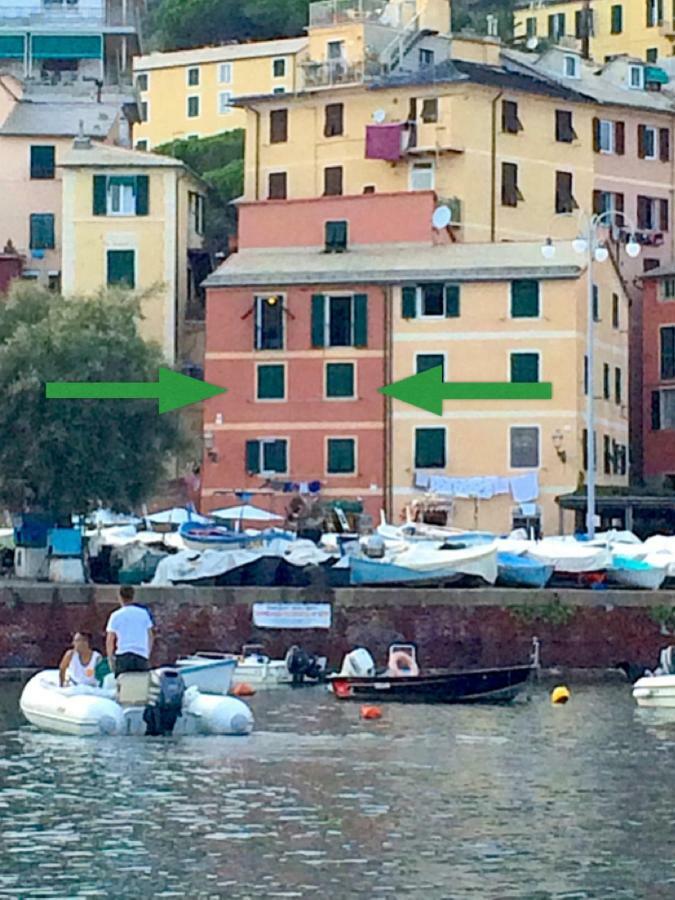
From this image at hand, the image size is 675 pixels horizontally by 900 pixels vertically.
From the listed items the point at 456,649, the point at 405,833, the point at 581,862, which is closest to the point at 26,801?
the point at 405,833

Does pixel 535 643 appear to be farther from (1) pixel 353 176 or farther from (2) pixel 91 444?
(1) pixel 353 176

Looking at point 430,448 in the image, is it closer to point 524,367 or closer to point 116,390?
point 524,367

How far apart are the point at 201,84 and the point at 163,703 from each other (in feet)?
316

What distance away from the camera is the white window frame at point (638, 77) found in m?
111

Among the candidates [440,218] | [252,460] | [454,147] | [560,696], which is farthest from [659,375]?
[560,696]

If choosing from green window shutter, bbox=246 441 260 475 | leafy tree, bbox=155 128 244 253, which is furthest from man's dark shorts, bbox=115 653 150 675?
leafy tree, bbox=155 128 244 253

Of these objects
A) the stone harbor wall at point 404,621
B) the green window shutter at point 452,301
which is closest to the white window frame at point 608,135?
the green window shutter at point 452,301

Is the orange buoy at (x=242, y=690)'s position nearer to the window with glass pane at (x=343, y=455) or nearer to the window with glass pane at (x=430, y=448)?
the window with glass pane at (x=430, y=448)

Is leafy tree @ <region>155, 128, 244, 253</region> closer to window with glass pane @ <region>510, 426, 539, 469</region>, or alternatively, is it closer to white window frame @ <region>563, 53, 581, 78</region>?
white window frame @ <region>563, 53, 581, 78</region>

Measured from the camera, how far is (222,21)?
5832 inches

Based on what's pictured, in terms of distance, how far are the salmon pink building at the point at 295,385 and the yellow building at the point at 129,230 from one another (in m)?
6.71

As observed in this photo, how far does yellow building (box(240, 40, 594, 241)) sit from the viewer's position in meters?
97.8

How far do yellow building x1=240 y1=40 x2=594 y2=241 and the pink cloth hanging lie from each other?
83 mm

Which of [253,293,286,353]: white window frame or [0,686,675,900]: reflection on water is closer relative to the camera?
[0,686,675,900]: reflection on water
